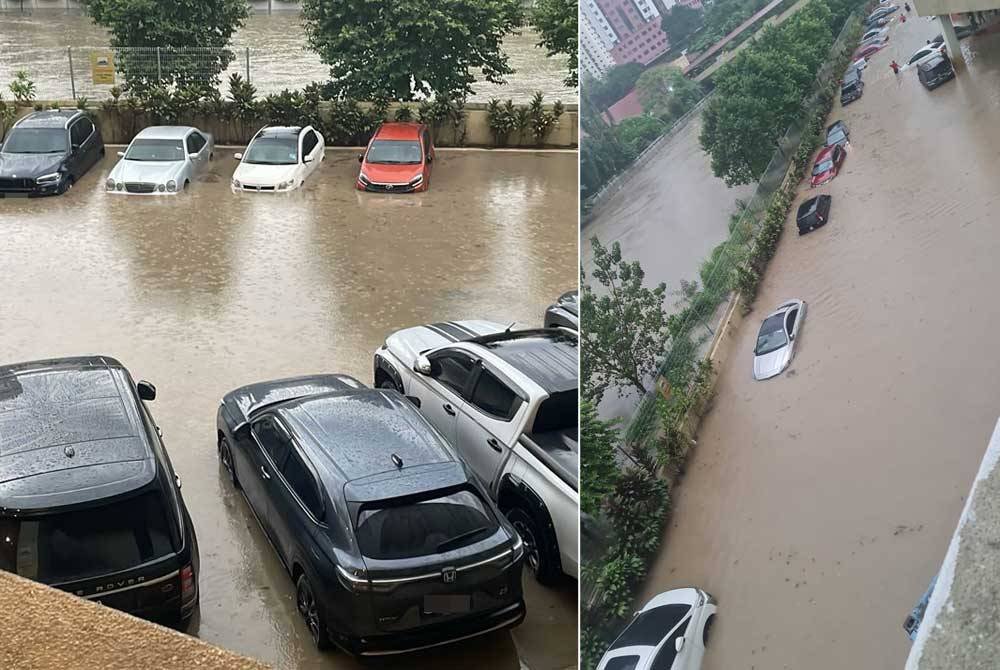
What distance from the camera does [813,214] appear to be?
8.65ft

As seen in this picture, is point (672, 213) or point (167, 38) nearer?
point (672, 213)

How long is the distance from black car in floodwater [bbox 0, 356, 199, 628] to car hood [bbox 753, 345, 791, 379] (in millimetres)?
4957

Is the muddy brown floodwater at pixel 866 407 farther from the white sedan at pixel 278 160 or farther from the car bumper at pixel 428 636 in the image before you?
the white sedan at pixel 278 160

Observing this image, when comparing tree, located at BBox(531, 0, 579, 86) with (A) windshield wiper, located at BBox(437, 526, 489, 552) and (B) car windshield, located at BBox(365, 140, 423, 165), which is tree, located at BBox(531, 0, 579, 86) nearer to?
(B) car windshield, located at BBox(365, 140, 423, 165)

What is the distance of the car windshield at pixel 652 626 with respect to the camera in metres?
2.64

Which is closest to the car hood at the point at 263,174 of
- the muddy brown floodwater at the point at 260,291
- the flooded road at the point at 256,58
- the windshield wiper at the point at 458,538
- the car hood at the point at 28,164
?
the muddy brown floodwater at the point at 260,291

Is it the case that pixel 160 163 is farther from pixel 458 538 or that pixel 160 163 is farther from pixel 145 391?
pixel 458 538

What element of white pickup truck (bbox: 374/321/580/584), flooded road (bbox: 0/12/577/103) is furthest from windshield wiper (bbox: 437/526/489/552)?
flooded road (bbox: 0/12/577/103)

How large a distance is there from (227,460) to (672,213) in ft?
23.4

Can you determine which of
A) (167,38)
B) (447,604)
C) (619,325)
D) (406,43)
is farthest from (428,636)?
(167,38)

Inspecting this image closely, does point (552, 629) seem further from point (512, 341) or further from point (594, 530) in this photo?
point (594, 530)

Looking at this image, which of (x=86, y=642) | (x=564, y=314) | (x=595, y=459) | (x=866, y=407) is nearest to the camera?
(x=866, y=407)

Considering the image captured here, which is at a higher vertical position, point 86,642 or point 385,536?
point 86,642

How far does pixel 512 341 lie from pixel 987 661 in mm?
7281
